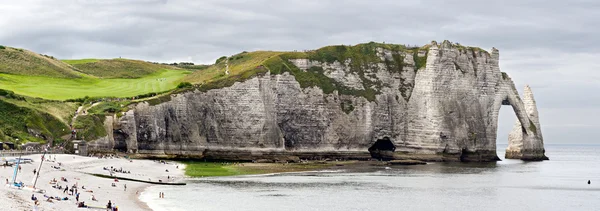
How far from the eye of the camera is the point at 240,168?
93688 millimetres

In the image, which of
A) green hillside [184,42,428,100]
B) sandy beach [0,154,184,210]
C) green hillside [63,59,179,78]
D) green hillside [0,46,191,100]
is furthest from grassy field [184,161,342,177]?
green hillside [63,59,179,78]

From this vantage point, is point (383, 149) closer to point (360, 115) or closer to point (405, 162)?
point (360, 115)

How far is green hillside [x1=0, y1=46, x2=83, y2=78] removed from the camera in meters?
134

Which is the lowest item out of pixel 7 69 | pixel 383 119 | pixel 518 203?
pixel 518 203

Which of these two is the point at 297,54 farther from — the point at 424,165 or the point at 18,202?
the point at 18,202

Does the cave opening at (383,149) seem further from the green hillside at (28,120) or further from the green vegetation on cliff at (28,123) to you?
the green vegetation on cliff at (28,123)

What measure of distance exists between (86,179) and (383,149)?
71.4 meters

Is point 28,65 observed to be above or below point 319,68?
above

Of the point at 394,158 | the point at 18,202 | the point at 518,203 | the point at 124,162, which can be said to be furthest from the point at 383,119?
the point at 18,202

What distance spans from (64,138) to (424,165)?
5121cm

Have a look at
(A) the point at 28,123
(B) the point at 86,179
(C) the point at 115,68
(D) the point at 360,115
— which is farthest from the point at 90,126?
(C) the point at 115,68

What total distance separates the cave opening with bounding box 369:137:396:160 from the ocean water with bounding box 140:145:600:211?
95.5 ft

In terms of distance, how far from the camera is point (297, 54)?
12794cm

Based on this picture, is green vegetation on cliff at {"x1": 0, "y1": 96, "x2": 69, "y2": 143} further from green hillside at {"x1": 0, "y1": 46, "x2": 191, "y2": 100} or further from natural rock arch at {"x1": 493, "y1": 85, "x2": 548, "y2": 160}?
natural rock arch at {"x1": 493, "y1": 85, "x2": 548, "y2": 160}
